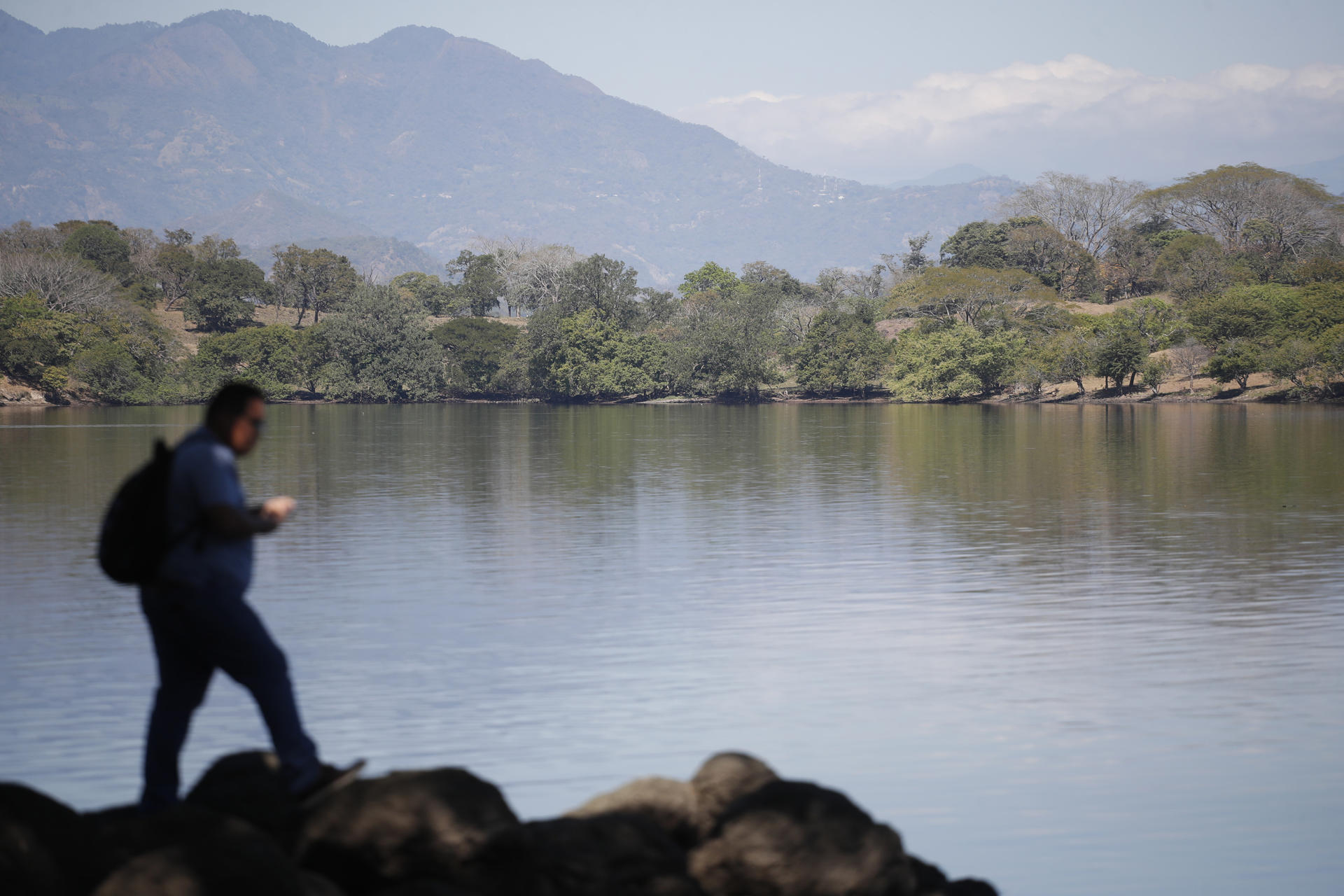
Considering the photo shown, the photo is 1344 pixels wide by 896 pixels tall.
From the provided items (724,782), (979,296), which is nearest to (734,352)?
(979,296)

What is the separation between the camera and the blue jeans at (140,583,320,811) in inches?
220

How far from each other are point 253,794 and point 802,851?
2434 mm

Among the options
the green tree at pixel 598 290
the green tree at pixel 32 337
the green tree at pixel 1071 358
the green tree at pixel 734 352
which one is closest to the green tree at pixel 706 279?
the green tree at pixel 598 290

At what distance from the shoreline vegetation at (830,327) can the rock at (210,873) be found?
74.1 m

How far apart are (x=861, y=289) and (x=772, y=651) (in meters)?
146

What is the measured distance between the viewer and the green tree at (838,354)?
A: 308 feet

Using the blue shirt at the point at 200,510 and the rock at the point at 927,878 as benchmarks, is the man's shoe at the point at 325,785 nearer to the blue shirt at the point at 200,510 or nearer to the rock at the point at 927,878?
the blue shirt at the point at 200,510

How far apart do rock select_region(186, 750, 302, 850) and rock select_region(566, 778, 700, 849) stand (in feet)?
4.02

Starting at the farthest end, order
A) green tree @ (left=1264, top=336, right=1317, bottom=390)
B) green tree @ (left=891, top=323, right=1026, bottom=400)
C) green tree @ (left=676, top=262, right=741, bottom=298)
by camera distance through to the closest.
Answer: green tree @ (left=676, top=262, right=741, bottom=298), green tree @ (left=891, top=323, right=1026, bottom=400), green tree @ (left=1264, top=336, right=1317, bottom=390)

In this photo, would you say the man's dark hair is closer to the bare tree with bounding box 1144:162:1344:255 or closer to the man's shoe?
the man's shoe

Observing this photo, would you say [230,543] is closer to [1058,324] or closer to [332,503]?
[332,503]

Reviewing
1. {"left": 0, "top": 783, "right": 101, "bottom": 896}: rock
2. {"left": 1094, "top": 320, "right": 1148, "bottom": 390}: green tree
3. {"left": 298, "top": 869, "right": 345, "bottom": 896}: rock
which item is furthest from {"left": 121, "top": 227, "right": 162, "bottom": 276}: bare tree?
{"left": 298, "top": 869, "right": 345, "bottom": 896}: rock

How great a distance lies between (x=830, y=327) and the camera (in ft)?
312

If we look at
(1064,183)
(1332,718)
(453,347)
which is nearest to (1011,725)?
(1332,718)
